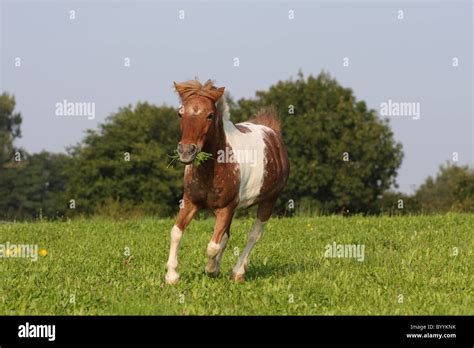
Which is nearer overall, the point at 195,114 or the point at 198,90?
the point at 195,114

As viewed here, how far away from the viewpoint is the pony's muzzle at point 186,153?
8.74 m

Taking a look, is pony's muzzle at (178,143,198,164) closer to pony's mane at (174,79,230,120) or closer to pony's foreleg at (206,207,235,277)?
pony's mane at (174,79,230,120)

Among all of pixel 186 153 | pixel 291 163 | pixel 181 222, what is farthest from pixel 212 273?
pixel 291 163

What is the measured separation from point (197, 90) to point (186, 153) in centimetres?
108

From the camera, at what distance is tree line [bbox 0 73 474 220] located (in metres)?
60.4

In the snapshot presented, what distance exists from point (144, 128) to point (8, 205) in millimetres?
20700

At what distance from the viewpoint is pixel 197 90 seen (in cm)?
939

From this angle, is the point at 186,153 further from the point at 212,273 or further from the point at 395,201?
the point at 395,201

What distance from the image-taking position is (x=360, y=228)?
18.2m

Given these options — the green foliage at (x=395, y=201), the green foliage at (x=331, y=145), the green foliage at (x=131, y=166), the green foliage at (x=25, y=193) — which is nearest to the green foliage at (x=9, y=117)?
the green foliage at (x=25, y=193)

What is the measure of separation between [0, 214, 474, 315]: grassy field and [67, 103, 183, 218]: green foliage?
4901 centimetres

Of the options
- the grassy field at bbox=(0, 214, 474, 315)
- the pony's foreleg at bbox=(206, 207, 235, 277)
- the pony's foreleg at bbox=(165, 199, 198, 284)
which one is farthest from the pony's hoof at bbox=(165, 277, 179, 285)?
the pony's foreleg at bbox=(206, 207, 235, 277)

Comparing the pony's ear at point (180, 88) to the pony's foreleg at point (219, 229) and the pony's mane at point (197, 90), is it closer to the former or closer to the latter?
the pony's mane at point (197, 90)
